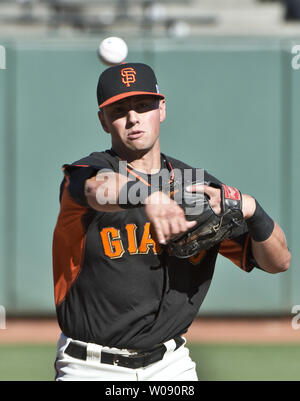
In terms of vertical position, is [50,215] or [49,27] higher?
[49,27]

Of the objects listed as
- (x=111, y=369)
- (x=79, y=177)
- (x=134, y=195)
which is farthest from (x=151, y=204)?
(x=111, y=369)

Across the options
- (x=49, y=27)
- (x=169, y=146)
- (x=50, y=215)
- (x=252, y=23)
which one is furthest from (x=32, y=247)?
(x=252, y=23)

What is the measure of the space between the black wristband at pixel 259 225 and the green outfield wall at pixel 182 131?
176 inches

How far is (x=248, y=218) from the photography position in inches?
102

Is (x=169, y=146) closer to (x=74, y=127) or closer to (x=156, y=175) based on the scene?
(x=74, y=127)

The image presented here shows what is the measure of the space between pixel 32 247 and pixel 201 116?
2.22 metres

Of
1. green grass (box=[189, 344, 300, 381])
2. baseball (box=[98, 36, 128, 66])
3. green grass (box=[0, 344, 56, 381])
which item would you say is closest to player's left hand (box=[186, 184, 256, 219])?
baseball (box=[98, 36, 128, 66])

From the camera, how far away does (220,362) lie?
18.0 ft

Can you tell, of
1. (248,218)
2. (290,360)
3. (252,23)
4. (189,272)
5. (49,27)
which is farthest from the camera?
(252,23)

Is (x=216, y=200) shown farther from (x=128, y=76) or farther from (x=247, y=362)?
(x=247, y=362)

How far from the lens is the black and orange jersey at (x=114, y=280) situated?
266 centimetres
